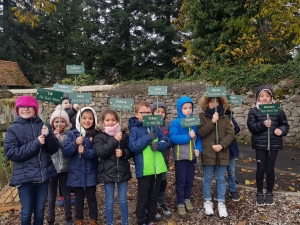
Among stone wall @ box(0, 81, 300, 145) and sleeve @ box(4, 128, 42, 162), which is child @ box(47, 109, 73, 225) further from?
stone wall @ box(0, 81, 300, 145)

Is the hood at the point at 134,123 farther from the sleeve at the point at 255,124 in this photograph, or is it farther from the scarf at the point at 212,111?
the sleeve at the point at 255,124

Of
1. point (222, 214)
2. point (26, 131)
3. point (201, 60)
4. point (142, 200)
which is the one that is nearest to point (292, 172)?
point (222, 214)

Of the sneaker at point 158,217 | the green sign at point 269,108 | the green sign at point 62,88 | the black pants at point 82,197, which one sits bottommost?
the sneaker at point 158,217

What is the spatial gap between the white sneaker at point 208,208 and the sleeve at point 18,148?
2443 mm

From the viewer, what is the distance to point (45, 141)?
3020 millimetres

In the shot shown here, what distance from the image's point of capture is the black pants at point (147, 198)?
333cm

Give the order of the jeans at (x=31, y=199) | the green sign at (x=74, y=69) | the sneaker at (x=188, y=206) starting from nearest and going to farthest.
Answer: the jeans at (x=31, y=199) < the sneaker at (x=188, y=206) < the green sign at (x=74, y=69)

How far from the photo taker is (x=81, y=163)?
10.9ft

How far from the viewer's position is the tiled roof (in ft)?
54.9

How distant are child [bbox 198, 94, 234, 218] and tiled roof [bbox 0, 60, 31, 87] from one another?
1612cm

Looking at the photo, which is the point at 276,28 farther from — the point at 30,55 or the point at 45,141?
the point at 30,55

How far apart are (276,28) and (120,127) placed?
985 cm

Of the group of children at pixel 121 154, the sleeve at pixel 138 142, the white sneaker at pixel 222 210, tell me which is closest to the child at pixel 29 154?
the group of children at pixel 121 154

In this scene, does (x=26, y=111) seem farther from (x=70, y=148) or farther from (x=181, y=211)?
(x=181, y=211)
